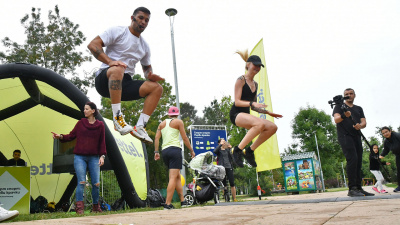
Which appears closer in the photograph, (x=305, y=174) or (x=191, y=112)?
(x=305, y=174)

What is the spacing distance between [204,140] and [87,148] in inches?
303

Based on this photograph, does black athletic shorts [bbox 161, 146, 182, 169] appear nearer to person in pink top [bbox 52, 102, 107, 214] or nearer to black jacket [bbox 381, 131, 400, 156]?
person in pink top [bbox 52, 102, 107, 214]

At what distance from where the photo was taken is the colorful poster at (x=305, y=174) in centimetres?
1873

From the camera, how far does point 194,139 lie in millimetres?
12672

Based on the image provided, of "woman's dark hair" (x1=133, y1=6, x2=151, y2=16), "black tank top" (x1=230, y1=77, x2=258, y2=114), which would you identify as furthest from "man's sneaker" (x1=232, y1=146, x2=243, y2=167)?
"woman's dark hair" (x1=133, y1=6, x2=151, y2=16)

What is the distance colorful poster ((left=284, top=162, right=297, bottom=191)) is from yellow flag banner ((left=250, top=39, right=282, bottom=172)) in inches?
414

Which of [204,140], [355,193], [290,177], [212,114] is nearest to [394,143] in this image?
[355,193]

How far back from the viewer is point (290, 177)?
19672 mm

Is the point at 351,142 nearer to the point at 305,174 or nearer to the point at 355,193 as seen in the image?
the point at 355,193

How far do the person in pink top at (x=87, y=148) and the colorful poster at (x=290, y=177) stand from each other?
51.0ft

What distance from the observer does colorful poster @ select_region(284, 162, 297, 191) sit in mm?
19248

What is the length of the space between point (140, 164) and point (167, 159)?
3.29 m

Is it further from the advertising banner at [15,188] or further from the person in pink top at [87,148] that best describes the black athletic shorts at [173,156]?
the advertising banner at [15,188]

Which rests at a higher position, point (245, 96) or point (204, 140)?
point (204, 140)
